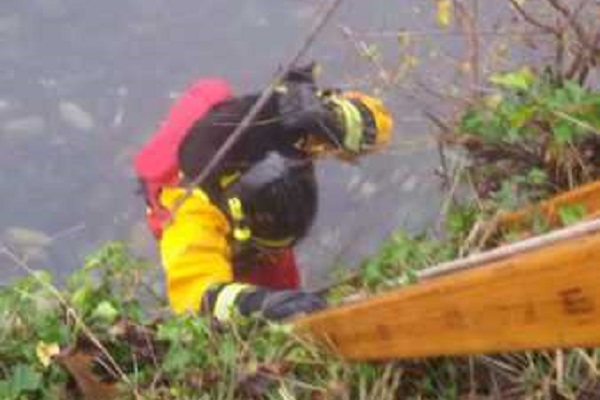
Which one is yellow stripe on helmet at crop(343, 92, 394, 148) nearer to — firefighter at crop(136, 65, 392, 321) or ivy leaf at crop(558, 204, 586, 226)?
firefighter at crop(136, 65, 392, 321)

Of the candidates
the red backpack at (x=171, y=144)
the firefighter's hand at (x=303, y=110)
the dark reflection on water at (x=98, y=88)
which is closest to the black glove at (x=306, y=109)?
the firefighter's hand at (x=303, y=110)

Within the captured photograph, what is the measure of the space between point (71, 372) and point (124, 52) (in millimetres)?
6343

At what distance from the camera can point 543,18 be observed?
338cm

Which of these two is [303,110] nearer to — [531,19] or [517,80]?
[531,19]

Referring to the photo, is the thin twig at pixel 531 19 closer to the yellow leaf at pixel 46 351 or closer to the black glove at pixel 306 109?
the black glove at pixel 306 109

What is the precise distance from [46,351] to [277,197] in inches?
53.5

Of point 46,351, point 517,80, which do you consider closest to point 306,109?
point 517,80

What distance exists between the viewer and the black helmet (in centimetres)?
388

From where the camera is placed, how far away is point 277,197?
155 inches

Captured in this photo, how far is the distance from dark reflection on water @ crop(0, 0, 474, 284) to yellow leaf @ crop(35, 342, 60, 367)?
461 cm

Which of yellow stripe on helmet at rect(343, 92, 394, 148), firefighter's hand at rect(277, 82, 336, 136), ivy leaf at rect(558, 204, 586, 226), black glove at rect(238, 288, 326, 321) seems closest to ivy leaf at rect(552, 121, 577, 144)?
ivy leaf at rect(558, 204, 586, 226)

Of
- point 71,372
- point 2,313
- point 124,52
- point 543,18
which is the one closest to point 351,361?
point 71,372

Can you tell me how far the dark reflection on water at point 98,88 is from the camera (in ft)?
26.3

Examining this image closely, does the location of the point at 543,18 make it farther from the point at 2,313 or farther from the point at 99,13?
the point at 99,13
